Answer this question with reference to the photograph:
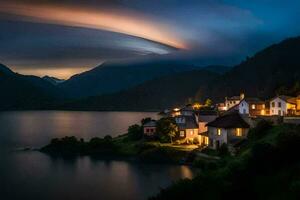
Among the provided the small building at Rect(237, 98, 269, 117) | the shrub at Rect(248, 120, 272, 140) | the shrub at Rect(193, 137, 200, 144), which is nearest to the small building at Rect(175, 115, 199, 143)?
the shrub at Rect(193, 137, 200, 144)

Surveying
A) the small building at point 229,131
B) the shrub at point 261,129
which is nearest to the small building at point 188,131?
the small building at point 229,131

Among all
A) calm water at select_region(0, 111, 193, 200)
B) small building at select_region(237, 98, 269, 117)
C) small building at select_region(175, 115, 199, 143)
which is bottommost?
calm water at select_region(0, 111, 193, 200)

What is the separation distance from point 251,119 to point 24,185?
27430 millimetres

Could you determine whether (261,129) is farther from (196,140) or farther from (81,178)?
(81,178)

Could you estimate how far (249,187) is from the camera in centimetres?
2358

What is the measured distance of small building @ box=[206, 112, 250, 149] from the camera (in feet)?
157

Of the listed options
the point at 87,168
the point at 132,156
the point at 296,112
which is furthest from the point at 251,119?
the point at 87,168

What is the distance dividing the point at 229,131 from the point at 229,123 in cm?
129

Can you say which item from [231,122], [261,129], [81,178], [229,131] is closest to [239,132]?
[229,131]

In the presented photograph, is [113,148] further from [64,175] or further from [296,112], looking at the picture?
[296,112]

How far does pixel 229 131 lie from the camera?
Result: 4809 centimetres

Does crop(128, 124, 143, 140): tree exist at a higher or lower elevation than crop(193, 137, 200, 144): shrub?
higher

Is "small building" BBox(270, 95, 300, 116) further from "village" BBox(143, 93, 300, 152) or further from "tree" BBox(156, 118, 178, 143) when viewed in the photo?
"tree" BBox(156, 118, 178, 143)

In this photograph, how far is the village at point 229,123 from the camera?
4791cm
